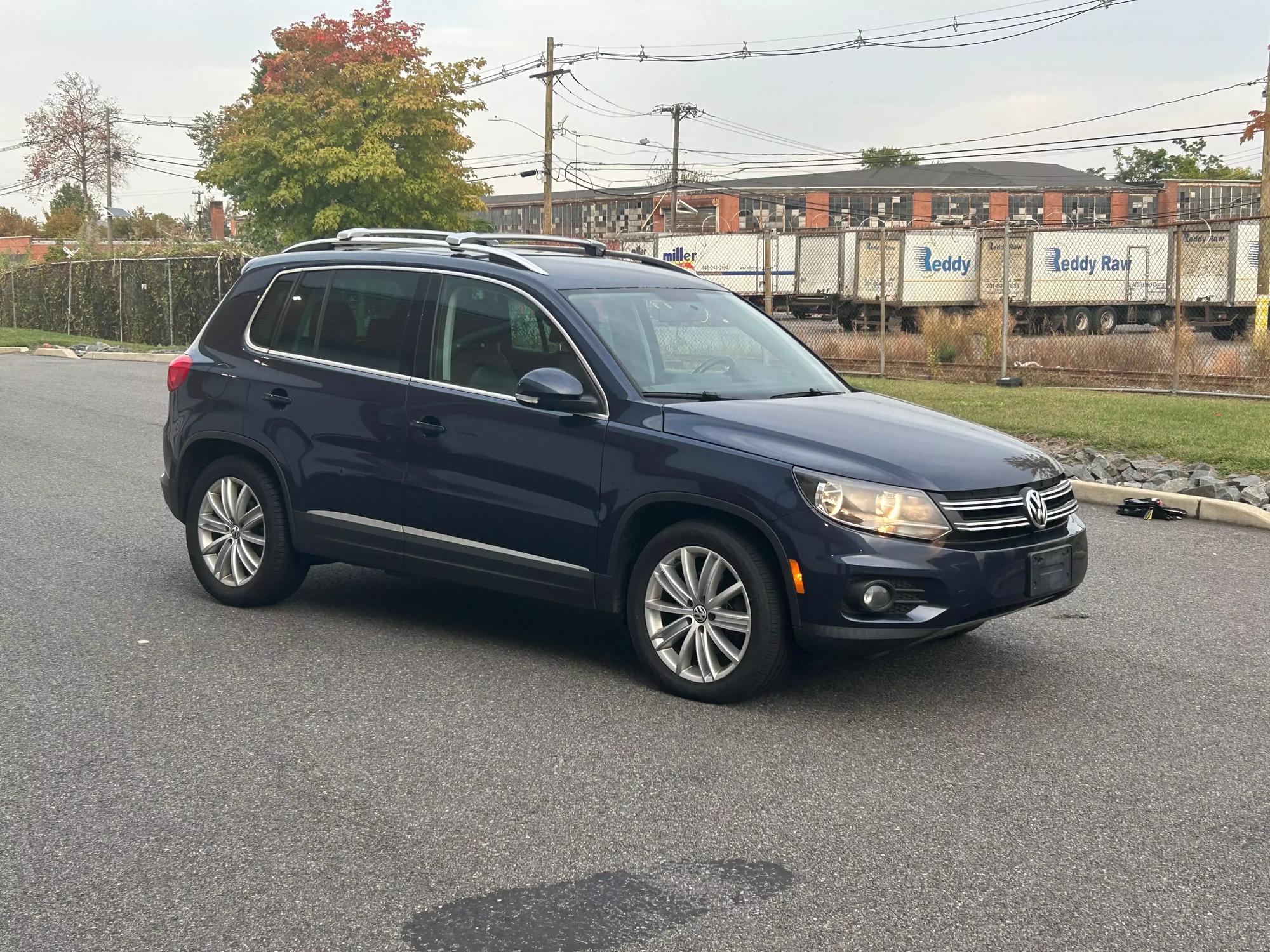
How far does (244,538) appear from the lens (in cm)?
720

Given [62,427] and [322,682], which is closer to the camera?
[322,682]

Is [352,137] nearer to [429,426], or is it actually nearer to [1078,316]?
[1078,316]

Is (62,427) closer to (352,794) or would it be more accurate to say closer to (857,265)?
(352,794)

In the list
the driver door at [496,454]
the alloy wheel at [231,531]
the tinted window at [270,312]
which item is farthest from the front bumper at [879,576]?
the tinted window at [270,312]

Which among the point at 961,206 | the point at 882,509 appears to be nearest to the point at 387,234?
the point at 882,509

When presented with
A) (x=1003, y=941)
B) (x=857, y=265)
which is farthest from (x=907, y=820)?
(x=857, y=265)

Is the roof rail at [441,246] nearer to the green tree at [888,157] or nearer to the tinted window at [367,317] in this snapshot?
the tinted window at [367,317]

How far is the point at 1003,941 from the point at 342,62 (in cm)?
4175

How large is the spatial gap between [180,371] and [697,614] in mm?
3416

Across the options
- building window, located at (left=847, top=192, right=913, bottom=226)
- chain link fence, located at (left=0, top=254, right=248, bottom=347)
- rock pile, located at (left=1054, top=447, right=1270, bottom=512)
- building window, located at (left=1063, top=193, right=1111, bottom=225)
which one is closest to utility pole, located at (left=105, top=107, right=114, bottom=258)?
chain link fence, located at (left=0, top=254, right=248, bottom=347)

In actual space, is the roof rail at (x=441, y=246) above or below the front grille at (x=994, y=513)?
above

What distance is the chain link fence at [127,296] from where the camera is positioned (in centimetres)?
3384

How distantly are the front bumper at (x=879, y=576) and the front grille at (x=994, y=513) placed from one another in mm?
76

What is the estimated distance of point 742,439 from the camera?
561cm
